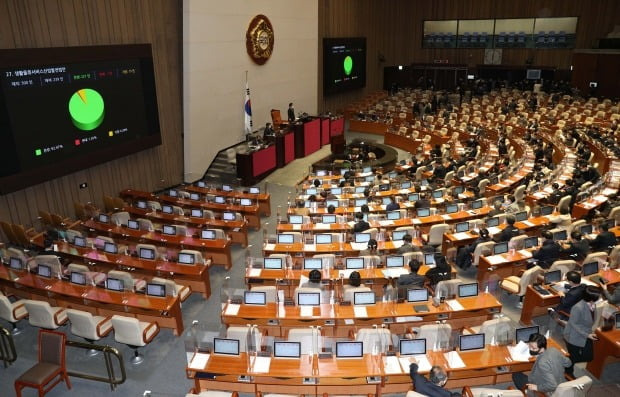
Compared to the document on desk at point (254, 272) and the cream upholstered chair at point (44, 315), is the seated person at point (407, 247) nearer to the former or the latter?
the document on desk at point (254, 272)

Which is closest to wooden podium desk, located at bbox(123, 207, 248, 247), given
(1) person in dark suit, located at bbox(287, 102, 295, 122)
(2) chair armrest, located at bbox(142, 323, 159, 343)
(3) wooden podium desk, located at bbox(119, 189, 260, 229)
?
(3) wooden podium desk, located at bbox(119, 189, 260, 229)

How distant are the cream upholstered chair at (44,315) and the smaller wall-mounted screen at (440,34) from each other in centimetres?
3717

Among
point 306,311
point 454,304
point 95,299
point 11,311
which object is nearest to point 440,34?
point 454,304

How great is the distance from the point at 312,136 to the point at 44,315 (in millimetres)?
17457

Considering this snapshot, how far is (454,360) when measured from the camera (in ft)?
24.7

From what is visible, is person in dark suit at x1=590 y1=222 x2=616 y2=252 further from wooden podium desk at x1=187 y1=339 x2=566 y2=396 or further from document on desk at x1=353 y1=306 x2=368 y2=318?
document on desk at x1=353 y1=306 x2=368 y2=318

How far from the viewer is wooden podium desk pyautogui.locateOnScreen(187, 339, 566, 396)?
7.26 m

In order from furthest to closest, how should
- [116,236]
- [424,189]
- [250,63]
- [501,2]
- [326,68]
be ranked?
[501,2], [326,68], [250,63], [424,189], [116,236]

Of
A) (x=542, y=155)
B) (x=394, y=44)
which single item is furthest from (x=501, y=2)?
(x=542, y=155)

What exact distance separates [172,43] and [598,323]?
57.9 ft

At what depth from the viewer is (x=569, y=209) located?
47.5ft

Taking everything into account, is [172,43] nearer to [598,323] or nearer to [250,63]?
[250,63]

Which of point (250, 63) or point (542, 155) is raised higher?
point (250, 63)

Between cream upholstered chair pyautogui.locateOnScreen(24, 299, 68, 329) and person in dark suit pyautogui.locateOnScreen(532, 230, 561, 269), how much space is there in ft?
34.2
